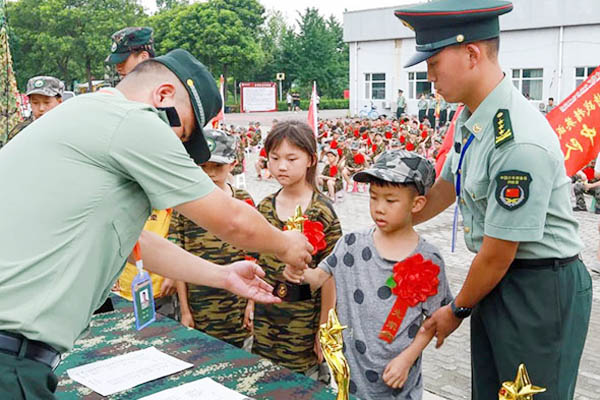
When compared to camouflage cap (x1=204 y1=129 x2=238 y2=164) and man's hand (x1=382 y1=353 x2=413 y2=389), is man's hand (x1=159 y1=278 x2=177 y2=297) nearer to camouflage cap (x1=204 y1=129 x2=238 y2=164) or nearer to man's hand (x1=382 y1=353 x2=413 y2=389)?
camouflage cap (x1=204 y1=129 x2=238 y2=164)

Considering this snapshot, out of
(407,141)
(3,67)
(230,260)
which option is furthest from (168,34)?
(230,260)

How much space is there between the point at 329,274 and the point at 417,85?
30.4 m

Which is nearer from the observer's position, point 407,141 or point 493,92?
point 493,92

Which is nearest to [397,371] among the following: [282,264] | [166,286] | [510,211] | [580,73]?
[510,211]

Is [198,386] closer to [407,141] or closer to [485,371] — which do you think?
[485,371]

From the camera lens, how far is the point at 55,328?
4.63ft

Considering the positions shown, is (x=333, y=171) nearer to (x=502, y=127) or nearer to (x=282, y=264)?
(x=282, y=264)

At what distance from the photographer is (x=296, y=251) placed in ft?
6.75

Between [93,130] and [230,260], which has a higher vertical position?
[93,130]

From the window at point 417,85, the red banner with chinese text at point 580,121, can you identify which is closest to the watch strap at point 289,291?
the red banner with chinese text at point 580,121

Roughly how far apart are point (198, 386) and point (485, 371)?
42.8 inches

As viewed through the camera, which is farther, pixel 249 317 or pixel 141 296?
pixel 249 317

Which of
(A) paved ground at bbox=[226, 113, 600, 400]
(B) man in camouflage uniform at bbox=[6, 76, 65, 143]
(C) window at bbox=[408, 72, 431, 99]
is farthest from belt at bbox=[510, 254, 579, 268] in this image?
(C) window at bbox=[408, 72, 431, 99]

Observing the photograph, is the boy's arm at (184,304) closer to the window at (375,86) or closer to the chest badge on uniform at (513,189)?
the chest badge on uniform at (513,189)
